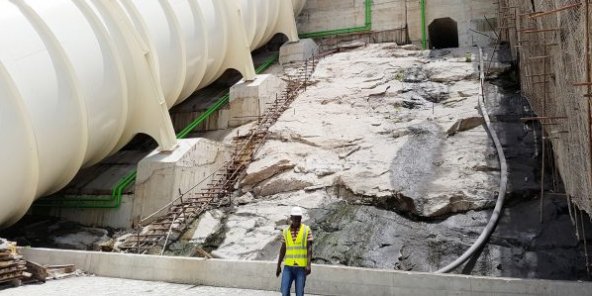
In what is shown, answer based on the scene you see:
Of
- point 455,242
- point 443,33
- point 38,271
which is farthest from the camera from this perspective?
point 443,33

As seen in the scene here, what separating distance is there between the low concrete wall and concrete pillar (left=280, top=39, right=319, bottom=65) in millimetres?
13706

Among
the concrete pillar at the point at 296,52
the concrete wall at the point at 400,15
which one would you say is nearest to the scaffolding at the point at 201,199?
the concrete pillar at the point at 296,52

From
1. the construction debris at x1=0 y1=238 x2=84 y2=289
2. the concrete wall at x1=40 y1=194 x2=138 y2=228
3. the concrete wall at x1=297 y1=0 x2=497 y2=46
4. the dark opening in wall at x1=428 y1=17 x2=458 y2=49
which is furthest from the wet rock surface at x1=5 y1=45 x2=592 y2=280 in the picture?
the dark opening in wall at x1=428 y1=17 x2=458 y2=49

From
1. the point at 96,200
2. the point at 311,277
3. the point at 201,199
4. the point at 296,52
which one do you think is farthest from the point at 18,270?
the point at 296,52

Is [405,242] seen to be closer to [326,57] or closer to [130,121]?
[130,121]

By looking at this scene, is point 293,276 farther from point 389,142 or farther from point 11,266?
point 389,142

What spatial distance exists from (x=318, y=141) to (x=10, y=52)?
25.5ft

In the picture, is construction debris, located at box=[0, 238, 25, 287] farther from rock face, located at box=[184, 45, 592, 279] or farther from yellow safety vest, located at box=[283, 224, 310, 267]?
yellow safety vest, located at box=[283, 224, 310, 267]

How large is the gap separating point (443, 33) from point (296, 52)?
789 centimetres

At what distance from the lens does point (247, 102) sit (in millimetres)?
17016

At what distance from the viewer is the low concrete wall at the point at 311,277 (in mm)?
6758

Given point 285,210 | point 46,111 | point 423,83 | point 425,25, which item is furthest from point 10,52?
point 425,25

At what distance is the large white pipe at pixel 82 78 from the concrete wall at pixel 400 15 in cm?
975

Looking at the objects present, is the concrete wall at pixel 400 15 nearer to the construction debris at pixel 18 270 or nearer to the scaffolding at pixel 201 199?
the scaffolding at pixel 201 199
